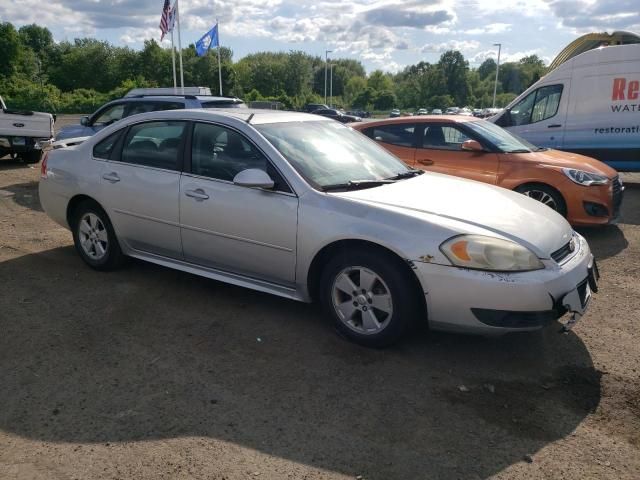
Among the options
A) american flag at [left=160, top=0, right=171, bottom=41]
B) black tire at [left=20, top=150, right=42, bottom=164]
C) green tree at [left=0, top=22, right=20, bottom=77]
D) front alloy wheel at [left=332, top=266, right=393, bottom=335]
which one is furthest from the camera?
green tree at [left=0, top=22, right=20, bottom=77]

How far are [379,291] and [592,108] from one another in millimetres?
8634

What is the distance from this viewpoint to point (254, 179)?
158 inches

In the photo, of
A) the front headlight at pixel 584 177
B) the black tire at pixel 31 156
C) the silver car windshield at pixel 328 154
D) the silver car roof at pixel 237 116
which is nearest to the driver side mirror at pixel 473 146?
the front headlight at pixel 584 177

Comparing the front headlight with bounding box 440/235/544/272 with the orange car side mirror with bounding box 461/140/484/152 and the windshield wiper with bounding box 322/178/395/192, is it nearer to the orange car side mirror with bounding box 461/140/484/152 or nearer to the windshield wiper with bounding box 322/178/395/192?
the windshield wiper with bounding box 322/178/395/192

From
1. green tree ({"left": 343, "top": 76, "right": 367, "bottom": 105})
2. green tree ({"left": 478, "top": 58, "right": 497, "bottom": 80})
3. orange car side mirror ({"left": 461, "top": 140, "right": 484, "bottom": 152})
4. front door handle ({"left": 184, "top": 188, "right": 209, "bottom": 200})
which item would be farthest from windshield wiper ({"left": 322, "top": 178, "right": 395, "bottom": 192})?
green tree ({"left": 478, "top": 58, "right": 497, "bottom": 80})

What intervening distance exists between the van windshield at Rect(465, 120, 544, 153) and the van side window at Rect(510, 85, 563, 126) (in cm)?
328

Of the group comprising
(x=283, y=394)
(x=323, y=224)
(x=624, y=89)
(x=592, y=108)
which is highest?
(x=624, y=89)

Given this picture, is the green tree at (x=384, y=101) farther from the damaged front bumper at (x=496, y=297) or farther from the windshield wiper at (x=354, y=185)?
the damaged front bumper at (x=496, y=297)

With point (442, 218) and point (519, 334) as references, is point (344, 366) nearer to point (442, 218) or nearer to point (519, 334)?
point (442, 218)

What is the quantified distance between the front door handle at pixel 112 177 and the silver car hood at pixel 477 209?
224 cm

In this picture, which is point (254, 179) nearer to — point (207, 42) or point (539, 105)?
point (539, 105)

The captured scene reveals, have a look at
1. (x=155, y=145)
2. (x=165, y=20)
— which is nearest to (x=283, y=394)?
(x=155, y=145)

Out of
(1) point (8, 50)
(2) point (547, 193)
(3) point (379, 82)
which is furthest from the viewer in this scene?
(3) point (379, 82)

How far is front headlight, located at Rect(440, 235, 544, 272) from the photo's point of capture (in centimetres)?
345
